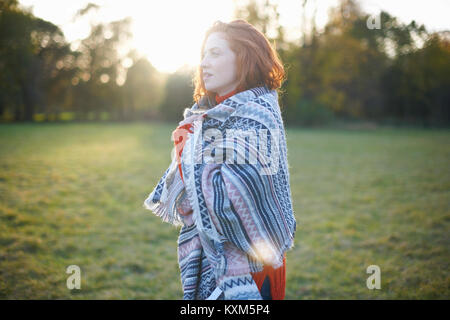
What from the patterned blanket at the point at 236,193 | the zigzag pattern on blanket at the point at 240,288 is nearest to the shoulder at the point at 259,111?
the patterned blanket at the point at 236,193

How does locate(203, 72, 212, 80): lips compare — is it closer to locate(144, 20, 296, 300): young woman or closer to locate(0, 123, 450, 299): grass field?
locate(144, 20, 296, 300): young woman

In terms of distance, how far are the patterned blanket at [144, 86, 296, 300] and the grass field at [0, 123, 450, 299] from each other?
2.13m

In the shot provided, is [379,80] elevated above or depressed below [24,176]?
above

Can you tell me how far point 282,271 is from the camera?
1.56m

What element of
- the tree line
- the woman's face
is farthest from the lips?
the tree line

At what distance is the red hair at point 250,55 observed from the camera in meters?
1.53

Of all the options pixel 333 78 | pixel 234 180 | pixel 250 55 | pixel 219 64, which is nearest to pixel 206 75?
pixel 219 64

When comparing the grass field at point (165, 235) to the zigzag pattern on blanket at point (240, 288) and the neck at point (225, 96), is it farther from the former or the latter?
the neck at point (225, 96)

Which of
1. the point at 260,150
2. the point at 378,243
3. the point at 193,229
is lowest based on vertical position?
the point at 378,243
